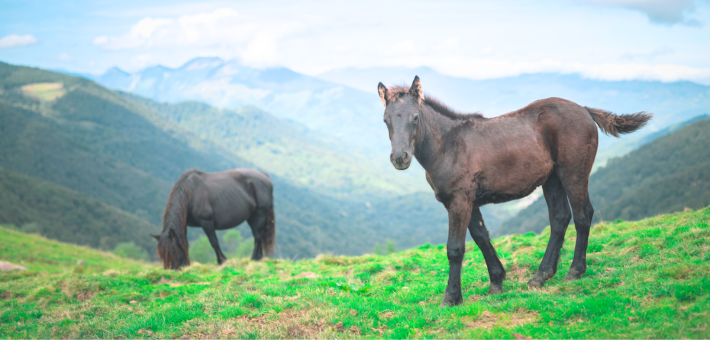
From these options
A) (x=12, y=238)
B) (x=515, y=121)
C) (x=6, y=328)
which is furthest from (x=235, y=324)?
(x=12, y=238)

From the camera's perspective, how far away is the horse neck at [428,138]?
7.07 meters

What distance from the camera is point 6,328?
7.96 metres

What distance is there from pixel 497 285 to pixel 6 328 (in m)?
9.22

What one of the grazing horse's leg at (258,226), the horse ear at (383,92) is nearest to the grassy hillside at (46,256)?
the grazing horse's leg at (258,226)

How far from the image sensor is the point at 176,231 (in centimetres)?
1441

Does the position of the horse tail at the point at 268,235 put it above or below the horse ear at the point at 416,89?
below

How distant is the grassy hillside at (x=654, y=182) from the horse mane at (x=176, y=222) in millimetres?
96528

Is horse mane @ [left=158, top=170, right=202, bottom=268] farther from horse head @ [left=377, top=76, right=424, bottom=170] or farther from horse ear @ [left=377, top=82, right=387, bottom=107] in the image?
horse head @ [left=377, top=76, right=424, bottom=170]

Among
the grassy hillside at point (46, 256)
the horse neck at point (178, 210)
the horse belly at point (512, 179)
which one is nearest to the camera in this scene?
the horse belly at point (512, 179)

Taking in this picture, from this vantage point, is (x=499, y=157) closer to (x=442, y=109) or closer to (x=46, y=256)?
(x=442, y=109)

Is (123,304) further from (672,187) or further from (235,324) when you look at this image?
(672,187)

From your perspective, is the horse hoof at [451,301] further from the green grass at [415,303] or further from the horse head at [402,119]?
the horse head at [402,119]

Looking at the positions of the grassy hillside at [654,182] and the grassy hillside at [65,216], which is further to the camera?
the grassy hillside at [654,182]

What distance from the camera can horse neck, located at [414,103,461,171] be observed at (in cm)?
707
